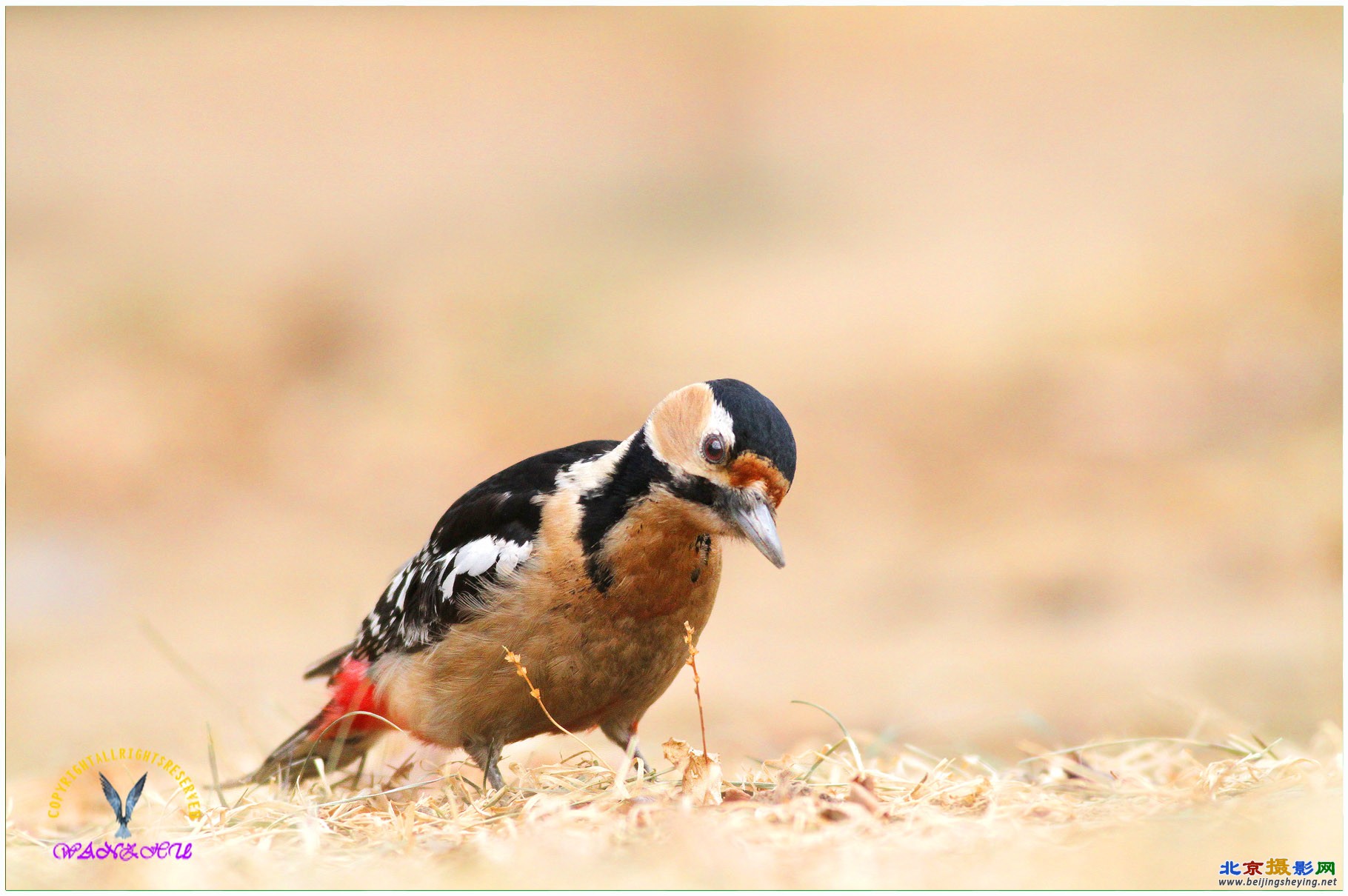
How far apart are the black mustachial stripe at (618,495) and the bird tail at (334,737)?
1.12m

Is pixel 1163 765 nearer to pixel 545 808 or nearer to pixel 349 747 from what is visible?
pixel 545 808

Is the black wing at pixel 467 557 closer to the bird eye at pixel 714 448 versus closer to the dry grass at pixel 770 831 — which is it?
the dry grass at pixel 770 831

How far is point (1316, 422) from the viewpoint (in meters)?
9.84

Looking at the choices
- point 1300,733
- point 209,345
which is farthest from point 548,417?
point 1300,733

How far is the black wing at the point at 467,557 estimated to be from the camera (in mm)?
3756

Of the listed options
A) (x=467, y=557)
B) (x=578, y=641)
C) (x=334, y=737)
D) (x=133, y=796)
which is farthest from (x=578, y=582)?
(x=133, y=796)

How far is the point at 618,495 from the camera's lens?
357cm

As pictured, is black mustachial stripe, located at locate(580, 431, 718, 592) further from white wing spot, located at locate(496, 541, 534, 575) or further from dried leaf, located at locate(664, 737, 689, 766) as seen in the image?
dried leaf, located at locate(664, 737, 689, 766)

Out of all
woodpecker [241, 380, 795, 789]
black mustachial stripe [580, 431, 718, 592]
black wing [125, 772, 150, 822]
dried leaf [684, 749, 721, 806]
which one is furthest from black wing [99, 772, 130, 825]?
dried leaf [684, 749, 721, 806]

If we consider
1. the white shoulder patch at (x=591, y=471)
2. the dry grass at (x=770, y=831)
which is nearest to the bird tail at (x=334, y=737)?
the dry grass at (x=770, y=831)

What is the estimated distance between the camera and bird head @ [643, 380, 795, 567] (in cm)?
320

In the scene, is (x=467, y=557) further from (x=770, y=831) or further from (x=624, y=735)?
(x=770, y=831)

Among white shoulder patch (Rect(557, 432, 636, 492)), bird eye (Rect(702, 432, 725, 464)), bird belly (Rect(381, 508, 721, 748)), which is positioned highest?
bird eye (Rect(702, 432, 725, 464))

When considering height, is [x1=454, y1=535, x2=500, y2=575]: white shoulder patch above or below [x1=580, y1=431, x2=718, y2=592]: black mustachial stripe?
below
